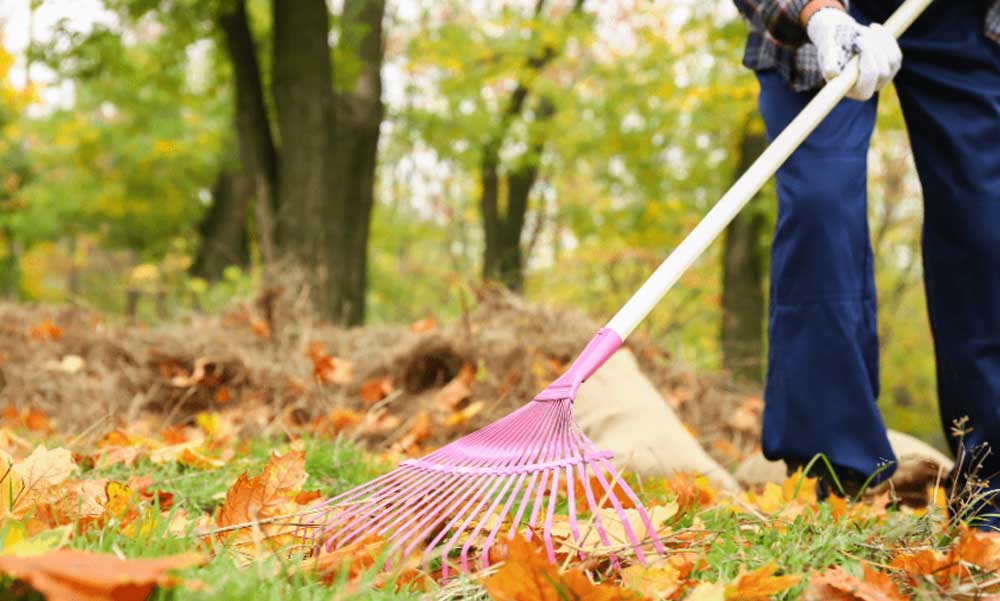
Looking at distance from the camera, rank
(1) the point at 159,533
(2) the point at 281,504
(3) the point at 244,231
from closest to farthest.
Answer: (1) the point at 159,533 < (2) the point at 281,504 < (3) the point at 244,231

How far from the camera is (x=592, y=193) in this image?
1577 centimetres

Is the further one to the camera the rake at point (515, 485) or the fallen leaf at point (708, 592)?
the rake at point (515, 485)

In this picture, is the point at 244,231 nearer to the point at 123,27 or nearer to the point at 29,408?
the point at 123,27

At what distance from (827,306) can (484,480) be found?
2.98 ft

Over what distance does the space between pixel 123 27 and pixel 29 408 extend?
14.2 ft

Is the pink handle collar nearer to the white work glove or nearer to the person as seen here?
the person

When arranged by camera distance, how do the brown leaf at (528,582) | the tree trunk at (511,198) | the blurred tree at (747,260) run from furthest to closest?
1. the tree trunk at (511,198)
2. the blurred tree at (747,260)
3. the brown leaf at (528,582)

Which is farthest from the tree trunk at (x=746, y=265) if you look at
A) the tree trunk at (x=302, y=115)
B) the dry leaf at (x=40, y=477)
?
the dry leaf at (x=40, y=477)

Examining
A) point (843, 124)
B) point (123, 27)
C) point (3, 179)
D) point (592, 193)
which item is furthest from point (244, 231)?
point (843, 124)

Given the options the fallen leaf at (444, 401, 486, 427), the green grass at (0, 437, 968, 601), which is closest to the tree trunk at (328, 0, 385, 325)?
the fallen leaf at (444, 401, 486, 427)

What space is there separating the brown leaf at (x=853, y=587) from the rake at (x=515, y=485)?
0.22m

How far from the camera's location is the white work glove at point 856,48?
173cm

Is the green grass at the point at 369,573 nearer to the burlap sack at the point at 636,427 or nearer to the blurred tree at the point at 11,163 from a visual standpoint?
the burlap sack at the point at 636,427

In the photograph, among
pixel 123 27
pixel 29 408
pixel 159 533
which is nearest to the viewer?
pixel 159 533
